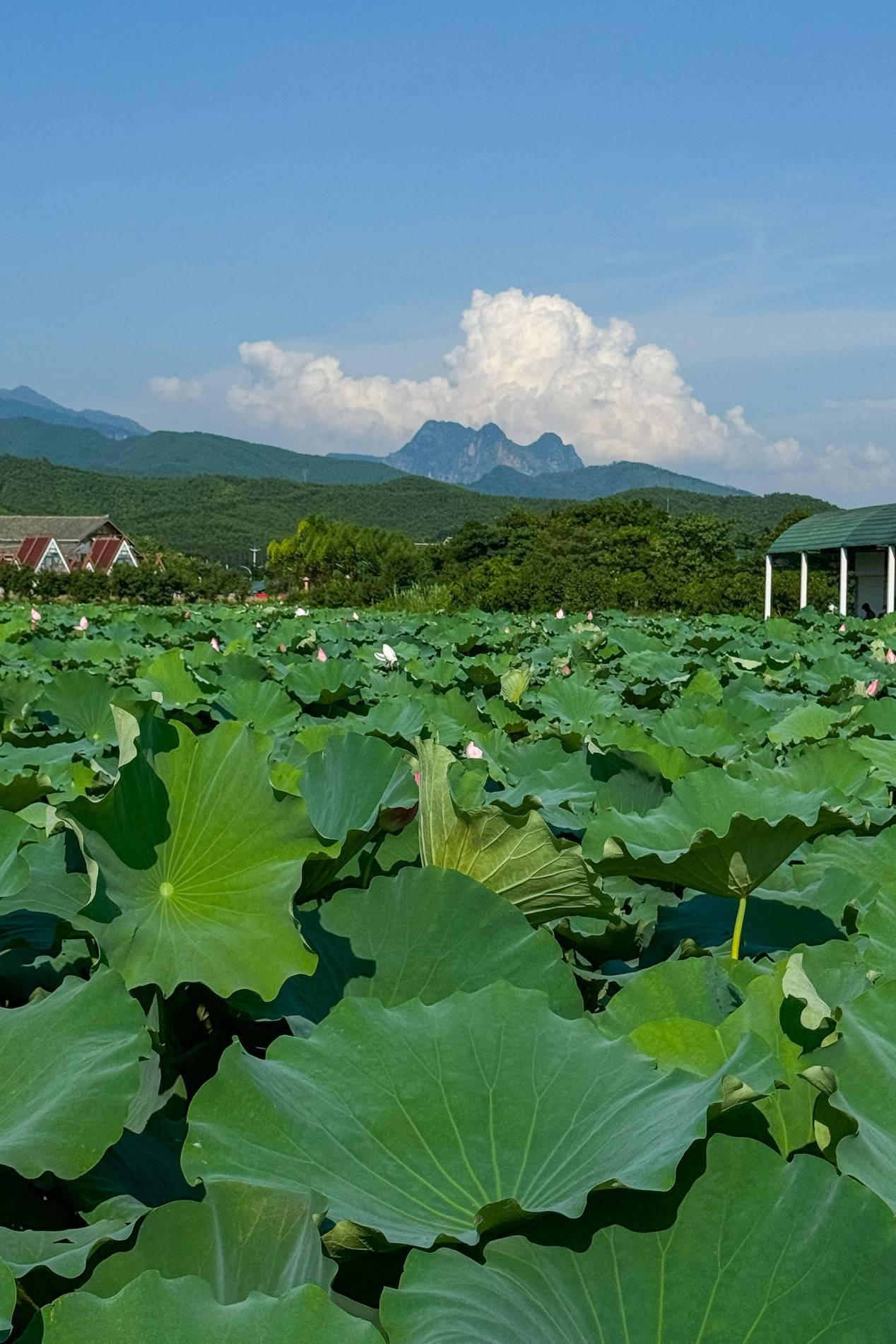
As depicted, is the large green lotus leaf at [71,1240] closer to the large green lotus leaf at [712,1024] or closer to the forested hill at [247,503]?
the large green lotus leaf at [712,1024]

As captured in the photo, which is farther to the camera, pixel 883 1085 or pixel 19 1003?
pixel 19 1003

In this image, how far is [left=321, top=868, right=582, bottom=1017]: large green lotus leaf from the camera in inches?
35.9

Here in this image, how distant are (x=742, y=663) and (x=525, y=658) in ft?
3.00

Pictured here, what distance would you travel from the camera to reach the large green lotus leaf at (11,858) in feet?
3.08

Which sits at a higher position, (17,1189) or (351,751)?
(351,751)

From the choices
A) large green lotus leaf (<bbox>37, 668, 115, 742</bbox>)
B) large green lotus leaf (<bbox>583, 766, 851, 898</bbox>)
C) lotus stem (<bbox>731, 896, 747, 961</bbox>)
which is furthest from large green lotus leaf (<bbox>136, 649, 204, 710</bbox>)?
lotus stem (<bbox>731, 896, 747, 961</bbox>)

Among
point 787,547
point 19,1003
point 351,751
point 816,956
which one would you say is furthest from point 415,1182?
point 787,547

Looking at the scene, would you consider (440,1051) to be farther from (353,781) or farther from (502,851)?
(353,781)

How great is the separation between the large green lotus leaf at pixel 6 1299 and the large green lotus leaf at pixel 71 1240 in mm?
60

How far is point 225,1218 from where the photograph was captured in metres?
0.53

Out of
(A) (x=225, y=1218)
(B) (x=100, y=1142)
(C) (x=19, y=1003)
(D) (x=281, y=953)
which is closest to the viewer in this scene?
(A) (x=225, y=1218)

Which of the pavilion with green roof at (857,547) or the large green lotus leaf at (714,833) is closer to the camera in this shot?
the large green lotus leaf at (714,833)

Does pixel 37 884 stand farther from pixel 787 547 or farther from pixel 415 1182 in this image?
pixel 787 547

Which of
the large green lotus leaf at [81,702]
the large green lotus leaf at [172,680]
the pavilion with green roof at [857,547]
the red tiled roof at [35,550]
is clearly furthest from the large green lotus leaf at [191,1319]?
the red tiled roof at [35,550]
